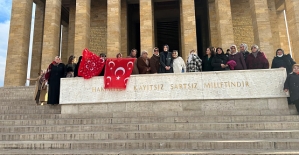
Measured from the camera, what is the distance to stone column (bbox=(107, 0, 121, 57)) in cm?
1622

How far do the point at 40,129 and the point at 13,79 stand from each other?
40.7 ft

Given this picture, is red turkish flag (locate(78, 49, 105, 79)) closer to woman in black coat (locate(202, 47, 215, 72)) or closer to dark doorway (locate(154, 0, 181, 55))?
woman in black coat (locate(202, 47, 215, 72))

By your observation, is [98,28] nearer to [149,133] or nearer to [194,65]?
[194,65]

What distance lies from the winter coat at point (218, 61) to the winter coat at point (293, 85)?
6.35 feet

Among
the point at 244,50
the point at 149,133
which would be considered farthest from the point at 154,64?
the point at 244,50

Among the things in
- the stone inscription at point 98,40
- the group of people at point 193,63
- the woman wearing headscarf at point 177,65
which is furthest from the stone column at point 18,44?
the woman wearing headscarf at point 177,65

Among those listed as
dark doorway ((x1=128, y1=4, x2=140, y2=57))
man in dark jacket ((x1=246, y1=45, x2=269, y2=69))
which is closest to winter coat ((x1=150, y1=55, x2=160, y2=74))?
man in dark jacket ((x1=246, y1=45, x2=269, y2=69))

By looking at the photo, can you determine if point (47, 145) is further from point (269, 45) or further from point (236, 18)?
point (236, 18)

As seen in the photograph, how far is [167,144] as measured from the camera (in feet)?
15.5

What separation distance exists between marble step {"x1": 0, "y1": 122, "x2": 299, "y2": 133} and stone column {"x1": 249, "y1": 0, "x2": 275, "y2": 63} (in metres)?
11.0

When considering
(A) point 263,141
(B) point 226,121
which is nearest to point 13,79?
(B) point 226,121

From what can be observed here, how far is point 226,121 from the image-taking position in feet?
19.9

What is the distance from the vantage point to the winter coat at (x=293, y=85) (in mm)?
6359

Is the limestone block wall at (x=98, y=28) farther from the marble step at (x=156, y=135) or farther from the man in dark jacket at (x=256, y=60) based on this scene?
the marble step at (x=156, y=135)
